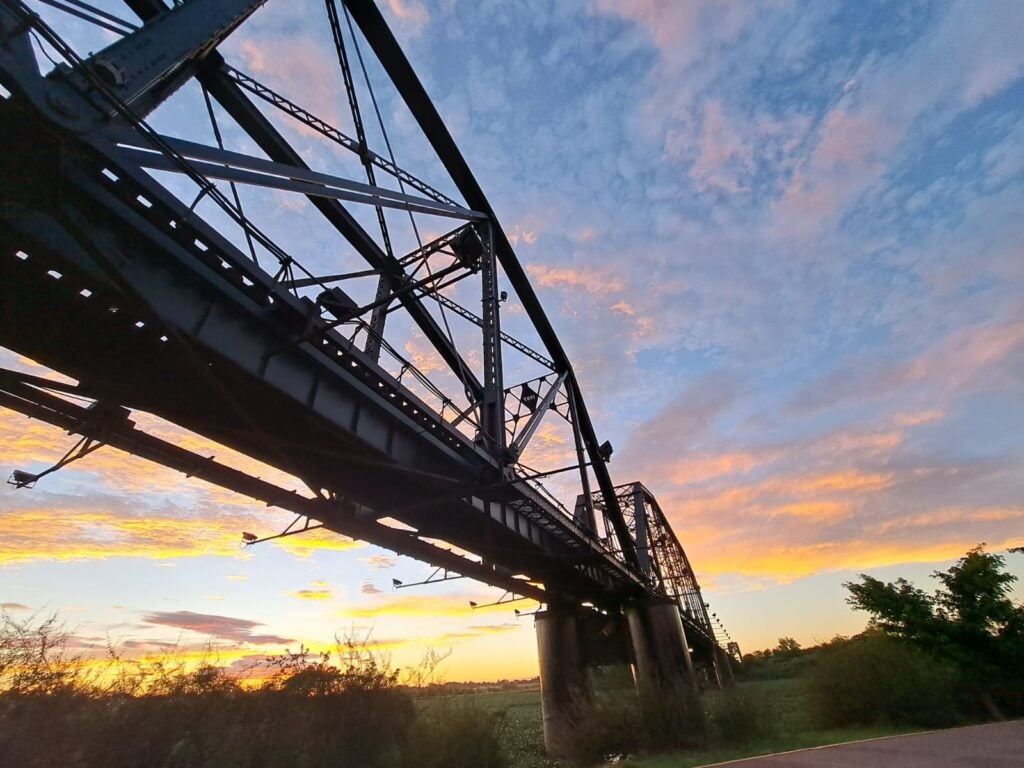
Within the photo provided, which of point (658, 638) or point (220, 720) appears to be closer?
point (220, 720)

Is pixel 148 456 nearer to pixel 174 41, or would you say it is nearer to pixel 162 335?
pixel 162 335

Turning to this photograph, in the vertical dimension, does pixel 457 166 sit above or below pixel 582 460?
above

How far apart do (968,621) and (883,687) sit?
476 centimetres

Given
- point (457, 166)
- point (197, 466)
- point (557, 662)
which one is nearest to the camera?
point (197, 466)

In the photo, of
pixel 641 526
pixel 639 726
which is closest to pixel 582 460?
pixel 639 726

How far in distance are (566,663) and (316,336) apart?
91.9ft

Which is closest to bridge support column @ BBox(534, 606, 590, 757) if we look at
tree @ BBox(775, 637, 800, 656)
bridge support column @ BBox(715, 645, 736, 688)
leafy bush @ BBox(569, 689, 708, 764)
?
leafy bush @ BBox(569, 689, 708, 764)

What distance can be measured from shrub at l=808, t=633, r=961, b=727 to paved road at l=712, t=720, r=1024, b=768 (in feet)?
11.4

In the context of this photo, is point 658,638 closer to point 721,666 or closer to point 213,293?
point 213,293

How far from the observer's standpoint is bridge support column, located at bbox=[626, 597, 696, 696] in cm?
2886

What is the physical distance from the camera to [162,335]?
8094mm

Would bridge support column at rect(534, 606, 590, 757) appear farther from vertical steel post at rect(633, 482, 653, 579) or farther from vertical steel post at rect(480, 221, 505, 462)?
vertical steel post at rect(480, 221, 505, 462)

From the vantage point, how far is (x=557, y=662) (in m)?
30.2

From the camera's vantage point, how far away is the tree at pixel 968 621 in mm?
18625
